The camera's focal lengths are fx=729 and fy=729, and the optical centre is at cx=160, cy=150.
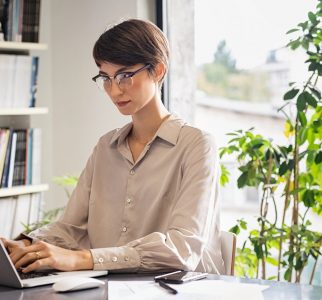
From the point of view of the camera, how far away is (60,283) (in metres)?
1.70

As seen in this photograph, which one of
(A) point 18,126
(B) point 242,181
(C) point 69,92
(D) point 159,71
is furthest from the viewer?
(C) point 69,92

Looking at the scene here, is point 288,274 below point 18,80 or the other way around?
below

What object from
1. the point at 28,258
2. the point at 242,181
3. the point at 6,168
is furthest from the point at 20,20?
the point at 28,258

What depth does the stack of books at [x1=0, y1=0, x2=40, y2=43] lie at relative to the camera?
11.3 feet

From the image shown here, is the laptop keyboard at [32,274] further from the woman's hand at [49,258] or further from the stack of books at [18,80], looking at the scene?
the stack of books at [18,80]

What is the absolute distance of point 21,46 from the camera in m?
3.45

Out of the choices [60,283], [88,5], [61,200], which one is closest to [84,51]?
[88,5]

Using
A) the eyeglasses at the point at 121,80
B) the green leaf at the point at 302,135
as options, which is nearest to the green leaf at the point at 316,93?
the green leaf at the point at 302,135

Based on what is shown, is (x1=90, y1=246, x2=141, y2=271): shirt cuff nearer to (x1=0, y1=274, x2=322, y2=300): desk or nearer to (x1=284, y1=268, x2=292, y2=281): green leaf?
(x1=0, y1=274, x2=322, y2=300): desk

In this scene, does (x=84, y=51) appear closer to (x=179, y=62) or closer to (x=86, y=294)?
(x=179, y=62)

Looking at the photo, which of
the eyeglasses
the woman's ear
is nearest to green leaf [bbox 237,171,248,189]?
the woman's ear

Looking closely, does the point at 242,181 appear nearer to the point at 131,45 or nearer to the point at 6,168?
the point at 131,45

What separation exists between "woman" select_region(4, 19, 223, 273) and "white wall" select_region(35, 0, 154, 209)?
1367 millimetres

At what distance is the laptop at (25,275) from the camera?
172cm
